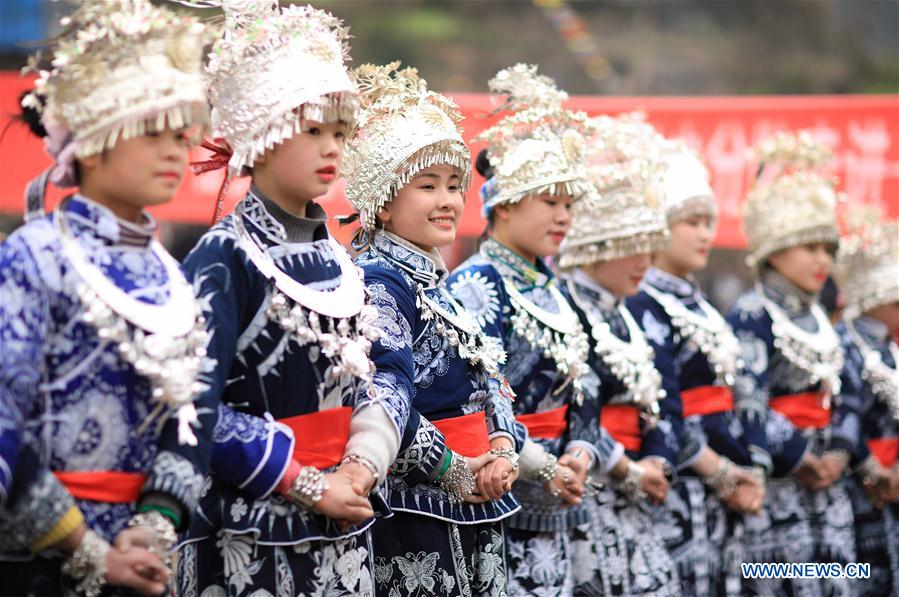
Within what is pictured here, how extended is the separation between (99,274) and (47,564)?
0.62 m

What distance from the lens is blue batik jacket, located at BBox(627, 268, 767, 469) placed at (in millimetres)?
5789

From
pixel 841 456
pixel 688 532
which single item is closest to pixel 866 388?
pixel 841 456

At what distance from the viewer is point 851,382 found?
22.3 feet

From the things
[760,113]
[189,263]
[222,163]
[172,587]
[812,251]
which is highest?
[760,113]

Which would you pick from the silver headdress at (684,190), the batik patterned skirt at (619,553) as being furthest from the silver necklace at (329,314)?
the silver headdress at (684,190)

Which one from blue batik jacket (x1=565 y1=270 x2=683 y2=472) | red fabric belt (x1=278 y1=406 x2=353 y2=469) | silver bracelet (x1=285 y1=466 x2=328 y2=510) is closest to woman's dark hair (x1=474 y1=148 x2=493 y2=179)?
blue batik jacket (x1=565 y1=270 x2=683 y2=472)

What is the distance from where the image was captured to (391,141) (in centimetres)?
407

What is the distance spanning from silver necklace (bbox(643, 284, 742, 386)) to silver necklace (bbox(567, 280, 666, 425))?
0.54 metres

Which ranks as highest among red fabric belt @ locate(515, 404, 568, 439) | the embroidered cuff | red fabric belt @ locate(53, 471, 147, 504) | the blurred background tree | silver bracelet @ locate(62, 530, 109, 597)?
the blurred background tree

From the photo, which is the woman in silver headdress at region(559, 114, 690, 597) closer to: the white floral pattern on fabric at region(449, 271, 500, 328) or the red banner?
the white floral pattern on fabric at region(449, 271, 500, 328)

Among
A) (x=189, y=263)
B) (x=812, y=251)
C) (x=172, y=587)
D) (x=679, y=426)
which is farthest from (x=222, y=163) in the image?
(x=812, y=251)

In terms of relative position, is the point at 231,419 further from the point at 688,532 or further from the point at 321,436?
the point at 688,532

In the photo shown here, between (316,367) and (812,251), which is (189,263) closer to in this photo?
(316,367)

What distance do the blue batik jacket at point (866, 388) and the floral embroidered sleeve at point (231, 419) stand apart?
13.7ft
